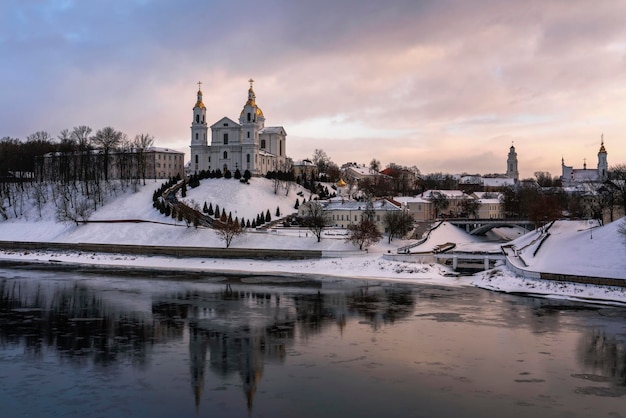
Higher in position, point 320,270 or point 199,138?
point 199,138

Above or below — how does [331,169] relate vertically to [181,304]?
above

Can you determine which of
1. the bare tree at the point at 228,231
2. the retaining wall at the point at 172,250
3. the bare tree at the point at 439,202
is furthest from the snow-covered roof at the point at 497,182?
the retaining wall at the point at 172,250

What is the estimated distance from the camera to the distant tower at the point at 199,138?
91875mm

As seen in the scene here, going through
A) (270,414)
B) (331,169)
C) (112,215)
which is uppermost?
(331,169)

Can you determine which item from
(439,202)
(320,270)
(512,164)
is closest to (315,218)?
(320,270)

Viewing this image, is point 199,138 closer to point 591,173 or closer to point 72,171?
point 72,171

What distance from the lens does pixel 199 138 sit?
9244 centimetres

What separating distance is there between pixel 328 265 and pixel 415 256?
6.98 metres

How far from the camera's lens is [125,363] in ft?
68.3

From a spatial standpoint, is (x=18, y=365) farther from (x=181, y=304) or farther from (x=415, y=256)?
(x=415, y=256)

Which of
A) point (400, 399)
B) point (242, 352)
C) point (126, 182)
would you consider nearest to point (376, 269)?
point (242, 352)

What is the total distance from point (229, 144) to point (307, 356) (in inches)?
2834

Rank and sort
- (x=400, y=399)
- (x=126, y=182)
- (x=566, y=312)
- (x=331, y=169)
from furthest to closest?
(x=331, y=169) < (x=126, y=182) < (x=566, y=312) < (x=400, y=399)

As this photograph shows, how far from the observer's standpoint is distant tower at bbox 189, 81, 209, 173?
91.9m
